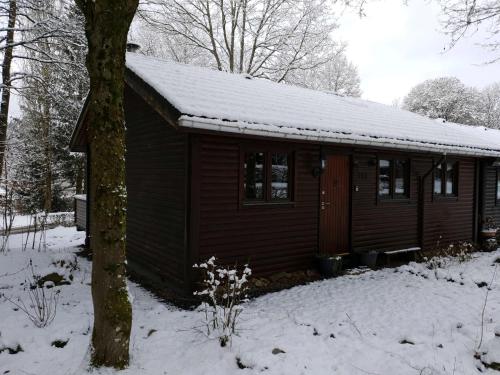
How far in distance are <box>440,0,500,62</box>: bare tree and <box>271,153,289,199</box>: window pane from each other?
3.91m

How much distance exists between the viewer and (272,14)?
20.1 meters

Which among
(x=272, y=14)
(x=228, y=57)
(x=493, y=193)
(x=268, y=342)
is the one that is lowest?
(x=268, y=342)

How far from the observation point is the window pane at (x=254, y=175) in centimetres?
722

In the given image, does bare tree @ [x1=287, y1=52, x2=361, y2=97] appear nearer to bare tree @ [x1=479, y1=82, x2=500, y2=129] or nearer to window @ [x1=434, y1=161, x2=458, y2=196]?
bare tree @ [x1=479, y1=82, x2=500, y2=129]

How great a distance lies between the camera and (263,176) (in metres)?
7.34

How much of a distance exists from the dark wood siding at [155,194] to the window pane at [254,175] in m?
1.30

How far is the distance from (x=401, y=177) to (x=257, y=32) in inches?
535

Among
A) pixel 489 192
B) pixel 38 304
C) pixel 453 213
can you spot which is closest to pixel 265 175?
pixel 38 304

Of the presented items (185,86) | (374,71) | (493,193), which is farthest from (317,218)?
(374,71)

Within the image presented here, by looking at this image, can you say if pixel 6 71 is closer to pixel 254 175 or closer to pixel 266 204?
pixel 254 175

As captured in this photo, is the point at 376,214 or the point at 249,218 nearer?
the point at 249,218

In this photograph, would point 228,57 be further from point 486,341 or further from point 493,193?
point 486,341

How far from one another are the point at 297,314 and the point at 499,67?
259 inches

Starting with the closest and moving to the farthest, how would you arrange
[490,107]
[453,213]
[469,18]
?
[469,18] → [453,213] → [490,107]
